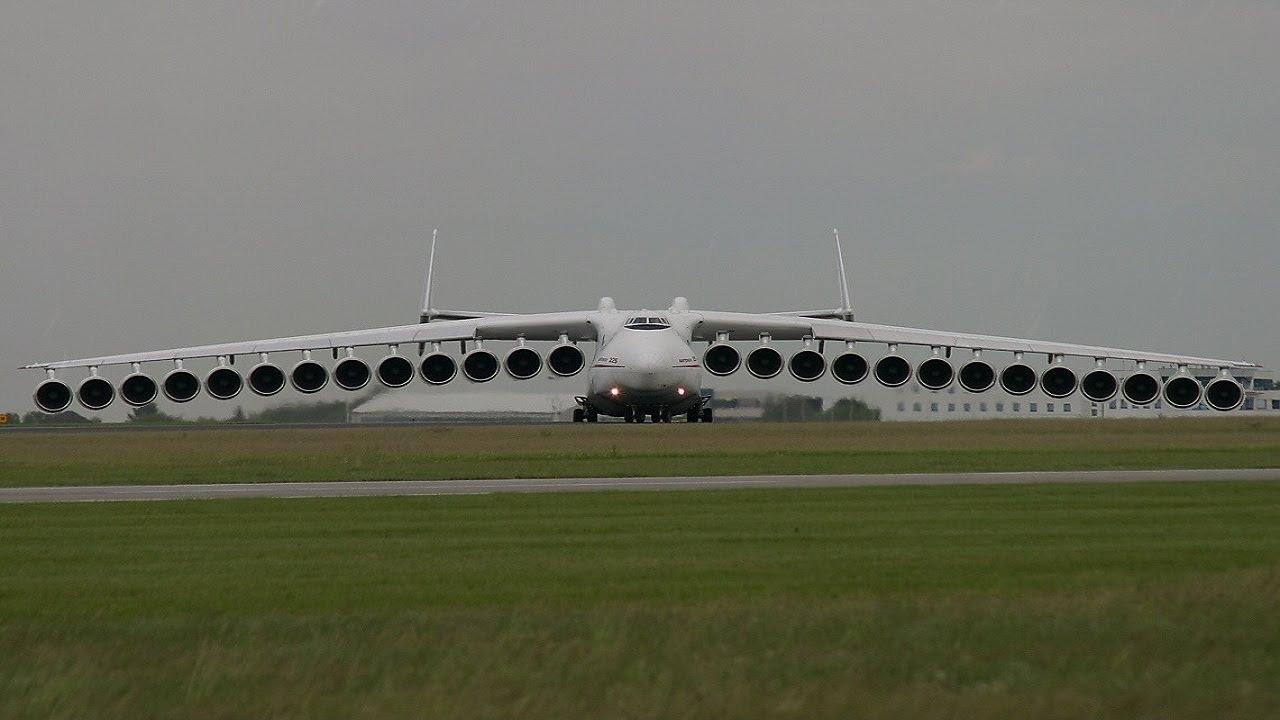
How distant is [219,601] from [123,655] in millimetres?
2134

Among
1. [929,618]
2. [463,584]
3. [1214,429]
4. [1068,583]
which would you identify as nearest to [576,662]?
[929,618]

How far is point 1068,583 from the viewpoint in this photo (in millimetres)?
10828

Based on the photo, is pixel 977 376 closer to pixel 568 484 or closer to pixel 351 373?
pixel 351 373

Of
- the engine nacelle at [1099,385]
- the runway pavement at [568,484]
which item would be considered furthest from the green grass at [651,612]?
the engine nacelle at [1099,385]

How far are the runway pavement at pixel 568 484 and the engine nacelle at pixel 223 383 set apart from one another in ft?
55.0

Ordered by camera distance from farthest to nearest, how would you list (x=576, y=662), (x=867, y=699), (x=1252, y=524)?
(x=1252, y=524)
(x=576, y=662)
(x=867, y=699)

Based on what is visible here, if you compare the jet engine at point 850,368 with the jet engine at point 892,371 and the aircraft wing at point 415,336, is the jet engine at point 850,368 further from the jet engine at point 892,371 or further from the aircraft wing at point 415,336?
the aircraft wing at point 415,336

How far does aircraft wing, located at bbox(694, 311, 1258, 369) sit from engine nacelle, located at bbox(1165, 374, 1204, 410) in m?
0.70

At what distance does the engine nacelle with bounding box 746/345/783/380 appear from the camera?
40031 mm

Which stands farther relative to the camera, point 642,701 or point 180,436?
point 180,436

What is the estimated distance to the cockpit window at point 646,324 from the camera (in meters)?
38.1

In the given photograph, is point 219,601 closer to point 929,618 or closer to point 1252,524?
point 929,618

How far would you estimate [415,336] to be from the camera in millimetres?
40969

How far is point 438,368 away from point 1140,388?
17.0m
